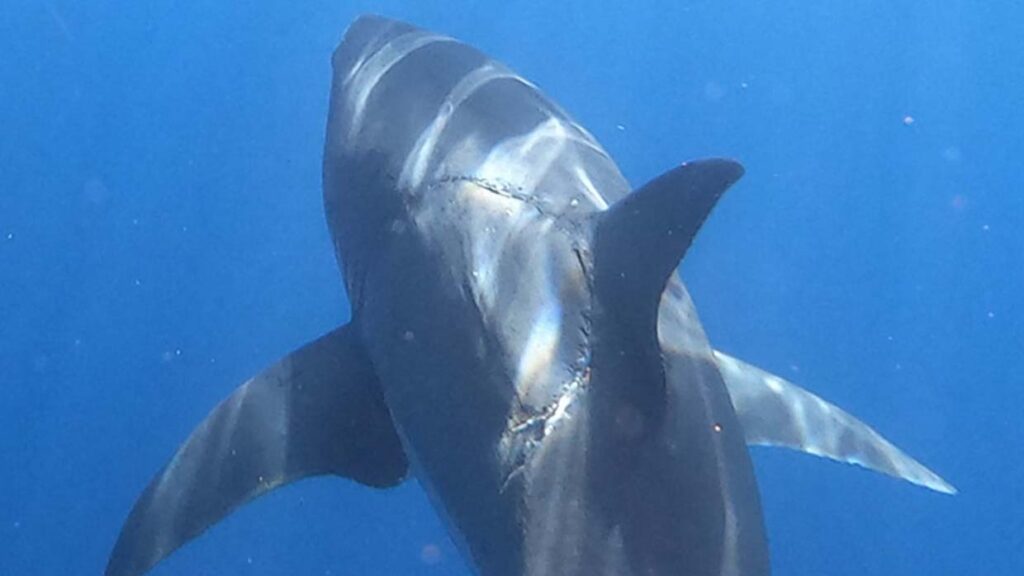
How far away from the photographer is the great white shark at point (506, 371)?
3002mm

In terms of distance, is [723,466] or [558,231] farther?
[558,231]

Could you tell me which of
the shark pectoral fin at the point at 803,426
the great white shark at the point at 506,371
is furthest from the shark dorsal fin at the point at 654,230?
the shark pectoral fin at the point at 803,426

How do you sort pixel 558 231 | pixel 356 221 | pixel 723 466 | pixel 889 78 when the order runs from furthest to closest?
pixel 889 78, pixel 356 221, pixel 558 231, pixel 723 466

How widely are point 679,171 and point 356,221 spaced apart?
6.32 feet

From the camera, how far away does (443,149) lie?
4.14 metres

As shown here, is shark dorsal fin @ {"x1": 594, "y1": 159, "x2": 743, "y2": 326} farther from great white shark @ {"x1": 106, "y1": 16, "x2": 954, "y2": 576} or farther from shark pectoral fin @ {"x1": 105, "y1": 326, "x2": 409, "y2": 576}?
shark pectoral fin @ {"x1": 105, "y1": 326, "x2": 409, "y2": 576}

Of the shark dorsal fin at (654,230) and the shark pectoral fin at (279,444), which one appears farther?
the shark pectoral fin at (279,444)

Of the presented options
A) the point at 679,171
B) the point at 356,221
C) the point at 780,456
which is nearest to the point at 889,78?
the point at 780,456

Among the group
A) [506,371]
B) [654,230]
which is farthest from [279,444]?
[654,230]

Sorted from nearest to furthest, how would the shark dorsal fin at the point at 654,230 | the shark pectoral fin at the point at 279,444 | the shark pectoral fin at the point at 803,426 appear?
the shark dorsal fin at the point at 654,230 → the shark pectoral fin at the point at 279,444 → the shark pectoral fin at the point at 803,426

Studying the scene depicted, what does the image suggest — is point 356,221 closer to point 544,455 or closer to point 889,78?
point 544,455

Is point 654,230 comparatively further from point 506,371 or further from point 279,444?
point 279,444

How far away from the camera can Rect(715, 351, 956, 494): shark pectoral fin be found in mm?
4672

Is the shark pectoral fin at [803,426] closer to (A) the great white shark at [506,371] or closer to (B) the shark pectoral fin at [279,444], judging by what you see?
(A) the great white shark at [506,371]
